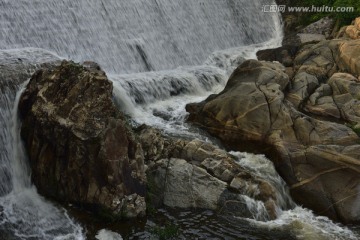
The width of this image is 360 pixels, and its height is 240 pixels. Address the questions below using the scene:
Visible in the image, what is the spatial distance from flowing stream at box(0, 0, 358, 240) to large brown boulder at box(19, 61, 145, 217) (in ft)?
1.79

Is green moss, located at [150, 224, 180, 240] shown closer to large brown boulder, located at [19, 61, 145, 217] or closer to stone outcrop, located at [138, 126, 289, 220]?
large brown boulder, located at [19, 61, 145, 217]

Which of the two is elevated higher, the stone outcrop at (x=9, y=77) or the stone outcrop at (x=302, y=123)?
the stone outcrop at (x=9, y=77)

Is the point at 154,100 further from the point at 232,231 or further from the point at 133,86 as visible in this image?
the point at 232,231

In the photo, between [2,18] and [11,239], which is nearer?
[11,239]

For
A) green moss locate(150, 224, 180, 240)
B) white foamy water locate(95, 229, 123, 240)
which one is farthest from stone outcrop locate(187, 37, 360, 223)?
white foamy water locate(95, 229, 123, 240)

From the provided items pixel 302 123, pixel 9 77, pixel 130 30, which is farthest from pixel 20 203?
pixel 130 30

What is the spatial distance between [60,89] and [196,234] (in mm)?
6142

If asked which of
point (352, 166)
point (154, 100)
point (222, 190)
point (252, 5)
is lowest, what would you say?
point (352, 166)

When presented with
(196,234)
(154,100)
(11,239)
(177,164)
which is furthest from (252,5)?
(11,239)

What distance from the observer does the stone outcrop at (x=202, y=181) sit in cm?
1421

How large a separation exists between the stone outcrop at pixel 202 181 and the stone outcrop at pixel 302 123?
1.85 meters

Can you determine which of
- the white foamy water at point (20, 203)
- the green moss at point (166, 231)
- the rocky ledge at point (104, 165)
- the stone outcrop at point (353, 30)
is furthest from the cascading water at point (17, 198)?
the stone outcrop at point (353, 30)

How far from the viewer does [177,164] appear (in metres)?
14.9

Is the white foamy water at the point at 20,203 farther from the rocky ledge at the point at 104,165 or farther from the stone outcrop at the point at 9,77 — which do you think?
the rocky ledge at the point at 104,165
